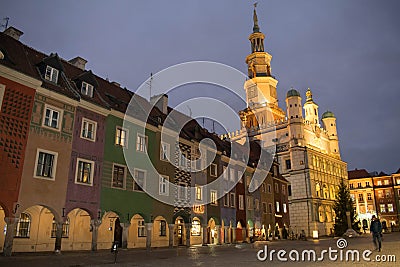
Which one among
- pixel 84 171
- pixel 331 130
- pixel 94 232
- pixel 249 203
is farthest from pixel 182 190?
pixel 331 130

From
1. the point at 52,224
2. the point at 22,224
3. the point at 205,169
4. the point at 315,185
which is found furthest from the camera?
the point at 315,185

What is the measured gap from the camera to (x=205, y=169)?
39.7 m

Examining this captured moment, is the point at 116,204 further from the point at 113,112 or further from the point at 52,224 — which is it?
the point at 113,112

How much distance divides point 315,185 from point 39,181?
63238 mm

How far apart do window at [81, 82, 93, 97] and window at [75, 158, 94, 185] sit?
18.2ft

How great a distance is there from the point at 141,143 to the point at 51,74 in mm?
9579

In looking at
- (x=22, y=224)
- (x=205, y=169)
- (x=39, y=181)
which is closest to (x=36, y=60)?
(x=39, y=181)

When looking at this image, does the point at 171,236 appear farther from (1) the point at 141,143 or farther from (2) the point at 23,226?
(2) the point at 23,226

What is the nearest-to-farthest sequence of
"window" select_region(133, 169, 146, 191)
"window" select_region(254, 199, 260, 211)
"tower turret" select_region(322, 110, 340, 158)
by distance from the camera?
"window" select_region(133, 169, 146, 191) < "window" select_region(254, 199, 260, 211) < "tower turret" select_region(322, 110, 340, 158)

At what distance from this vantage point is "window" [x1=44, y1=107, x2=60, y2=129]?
76.9 ft

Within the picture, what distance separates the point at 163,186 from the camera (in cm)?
3250

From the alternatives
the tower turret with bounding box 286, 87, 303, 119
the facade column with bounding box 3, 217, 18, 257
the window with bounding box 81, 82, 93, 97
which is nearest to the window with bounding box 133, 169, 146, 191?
the window with bounding box 81, 82, 93, 97

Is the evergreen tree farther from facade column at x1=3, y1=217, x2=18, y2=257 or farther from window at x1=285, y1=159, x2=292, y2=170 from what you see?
facade column at x1=3, y1=217, x2=18, y2=257

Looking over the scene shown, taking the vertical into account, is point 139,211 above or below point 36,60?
below
